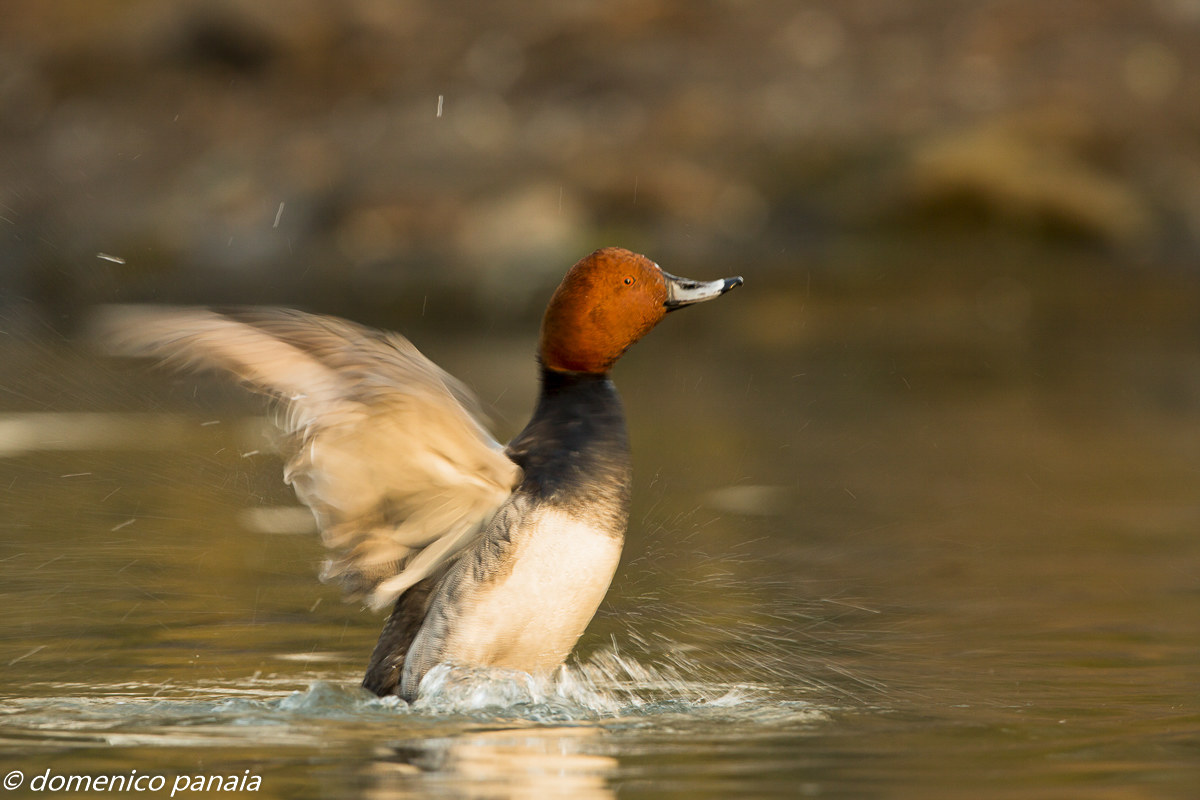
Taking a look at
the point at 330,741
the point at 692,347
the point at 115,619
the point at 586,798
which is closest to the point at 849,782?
the point at 586,798

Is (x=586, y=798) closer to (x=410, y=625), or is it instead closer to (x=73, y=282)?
(x=410, y=625)

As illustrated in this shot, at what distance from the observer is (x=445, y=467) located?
4137 mm

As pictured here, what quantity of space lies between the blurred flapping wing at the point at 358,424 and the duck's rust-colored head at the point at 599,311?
279 mm

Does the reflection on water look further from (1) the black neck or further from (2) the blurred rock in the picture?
(2) the blurred rock

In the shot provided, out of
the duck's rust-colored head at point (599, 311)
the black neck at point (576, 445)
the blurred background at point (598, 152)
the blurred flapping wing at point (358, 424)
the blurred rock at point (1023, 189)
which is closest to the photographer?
the blurred flapping wing at point (358, 424)

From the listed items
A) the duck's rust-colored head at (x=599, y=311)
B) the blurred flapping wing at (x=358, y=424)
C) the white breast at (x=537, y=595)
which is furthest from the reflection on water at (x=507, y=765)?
the duck's rust-colored head at (x=599, y=311)

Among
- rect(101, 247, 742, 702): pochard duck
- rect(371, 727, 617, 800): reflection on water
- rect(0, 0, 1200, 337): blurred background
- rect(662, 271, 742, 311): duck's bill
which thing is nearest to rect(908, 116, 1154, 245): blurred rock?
rect(0, 0, 1200, 337): blurred background

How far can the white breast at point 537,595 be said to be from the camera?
4141 mm

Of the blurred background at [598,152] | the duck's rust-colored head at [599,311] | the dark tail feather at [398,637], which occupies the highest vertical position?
the duck's rust-colored head at [599,311]

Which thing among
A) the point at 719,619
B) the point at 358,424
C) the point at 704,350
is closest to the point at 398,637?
the point at 358,424

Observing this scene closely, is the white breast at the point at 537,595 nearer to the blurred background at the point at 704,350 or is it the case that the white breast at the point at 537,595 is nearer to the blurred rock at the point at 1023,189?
the blurred background at the point at 704,350

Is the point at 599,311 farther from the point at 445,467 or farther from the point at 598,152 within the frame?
the point at 598,152

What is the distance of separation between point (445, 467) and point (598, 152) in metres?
14.1

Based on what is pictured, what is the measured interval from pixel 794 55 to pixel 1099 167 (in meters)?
4.19
